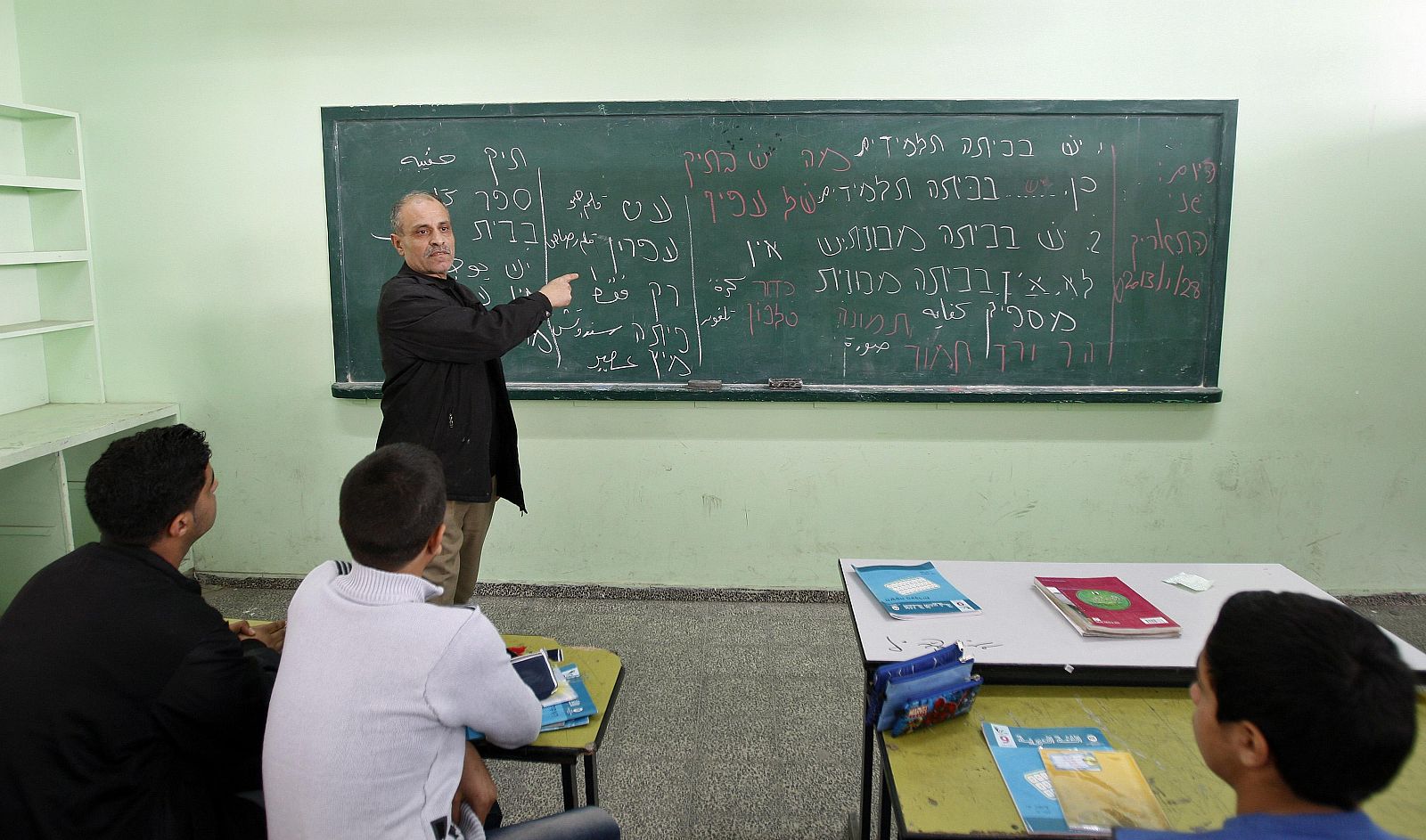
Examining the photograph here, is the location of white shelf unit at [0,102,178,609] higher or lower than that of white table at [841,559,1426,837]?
higher

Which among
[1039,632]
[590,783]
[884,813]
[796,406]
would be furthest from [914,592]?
[796,406]

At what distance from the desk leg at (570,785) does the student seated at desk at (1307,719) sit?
3.16 ft

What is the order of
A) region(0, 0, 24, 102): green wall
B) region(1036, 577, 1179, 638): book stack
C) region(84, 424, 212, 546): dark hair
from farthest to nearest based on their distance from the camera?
1. region(0, 0, 24, 102): green wall
2. region(1036, 577, 1179, 638): book stack
3. region(84, 424, 212, 546): dark hair

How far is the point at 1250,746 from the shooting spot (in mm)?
1015

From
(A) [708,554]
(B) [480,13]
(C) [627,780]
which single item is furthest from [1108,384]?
(B) [480,13]

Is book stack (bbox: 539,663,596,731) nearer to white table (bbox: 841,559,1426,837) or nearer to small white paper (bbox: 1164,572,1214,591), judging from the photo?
white table (bbox: 841,559,1426,837)

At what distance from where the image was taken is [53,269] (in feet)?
12.2

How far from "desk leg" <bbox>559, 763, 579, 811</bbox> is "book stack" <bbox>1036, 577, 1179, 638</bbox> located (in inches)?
43.3

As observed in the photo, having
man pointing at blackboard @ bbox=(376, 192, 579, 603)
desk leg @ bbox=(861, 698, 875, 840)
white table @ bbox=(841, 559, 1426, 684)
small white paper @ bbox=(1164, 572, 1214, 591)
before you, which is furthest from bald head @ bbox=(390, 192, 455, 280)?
small white paper @ bbox=(1164, 572, 1214, 591)

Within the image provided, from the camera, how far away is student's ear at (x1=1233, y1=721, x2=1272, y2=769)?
1000mm

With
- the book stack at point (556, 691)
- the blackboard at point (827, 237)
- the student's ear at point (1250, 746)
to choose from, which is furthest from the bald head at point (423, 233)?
the student's ear at point (1250, 746)

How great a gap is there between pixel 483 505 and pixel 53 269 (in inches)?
95.5

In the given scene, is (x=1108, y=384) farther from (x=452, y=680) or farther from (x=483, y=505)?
(x=452, y=680)

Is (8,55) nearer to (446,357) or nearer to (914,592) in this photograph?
(446,357)
